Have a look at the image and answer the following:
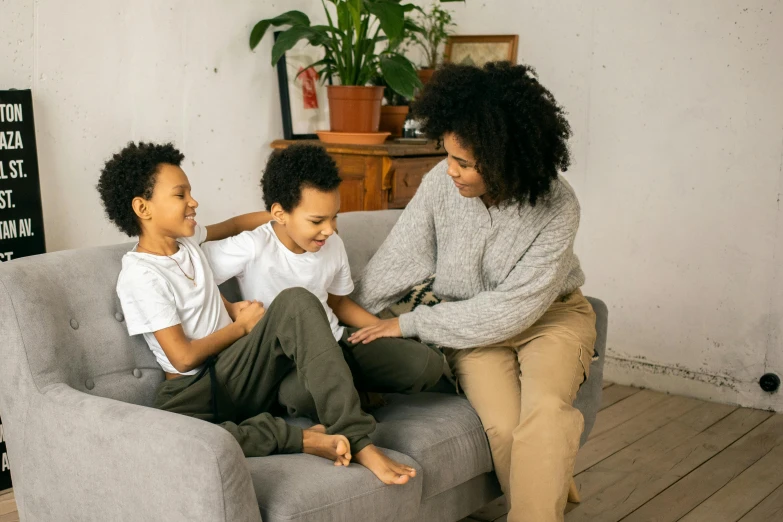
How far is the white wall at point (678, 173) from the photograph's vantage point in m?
3.24

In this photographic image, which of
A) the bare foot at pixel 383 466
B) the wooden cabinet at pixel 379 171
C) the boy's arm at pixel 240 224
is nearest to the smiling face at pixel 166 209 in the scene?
the boy's arm at pixel 240 224

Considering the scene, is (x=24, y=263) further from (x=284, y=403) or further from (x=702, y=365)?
(x=702, y=365)

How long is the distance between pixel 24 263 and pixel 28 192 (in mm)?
875

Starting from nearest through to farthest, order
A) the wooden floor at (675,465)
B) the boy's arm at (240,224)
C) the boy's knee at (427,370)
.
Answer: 1. the boy's knee at (427,370)
2. the boy's arm at (240,224)
3. the wooden floor at (675,465)

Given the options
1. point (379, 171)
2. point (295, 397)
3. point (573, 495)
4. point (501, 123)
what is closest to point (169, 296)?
point (295, 397)

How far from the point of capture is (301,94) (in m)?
3.57


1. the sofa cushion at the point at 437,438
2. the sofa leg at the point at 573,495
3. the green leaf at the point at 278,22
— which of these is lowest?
the sofa leg at the point at 573,495

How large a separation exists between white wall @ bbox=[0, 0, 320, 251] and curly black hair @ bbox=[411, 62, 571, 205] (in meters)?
1.31

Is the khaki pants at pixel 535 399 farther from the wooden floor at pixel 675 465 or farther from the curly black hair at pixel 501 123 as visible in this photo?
the wooden floor at pixel 675 465

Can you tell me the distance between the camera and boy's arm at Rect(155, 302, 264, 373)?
5.94 ft

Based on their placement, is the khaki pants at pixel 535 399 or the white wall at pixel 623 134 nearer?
the khaki pants at pixel 535 399

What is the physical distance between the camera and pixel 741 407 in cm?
341

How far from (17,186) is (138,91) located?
600 mm

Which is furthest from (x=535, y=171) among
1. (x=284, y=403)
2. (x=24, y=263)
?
(x=24, y=263)
